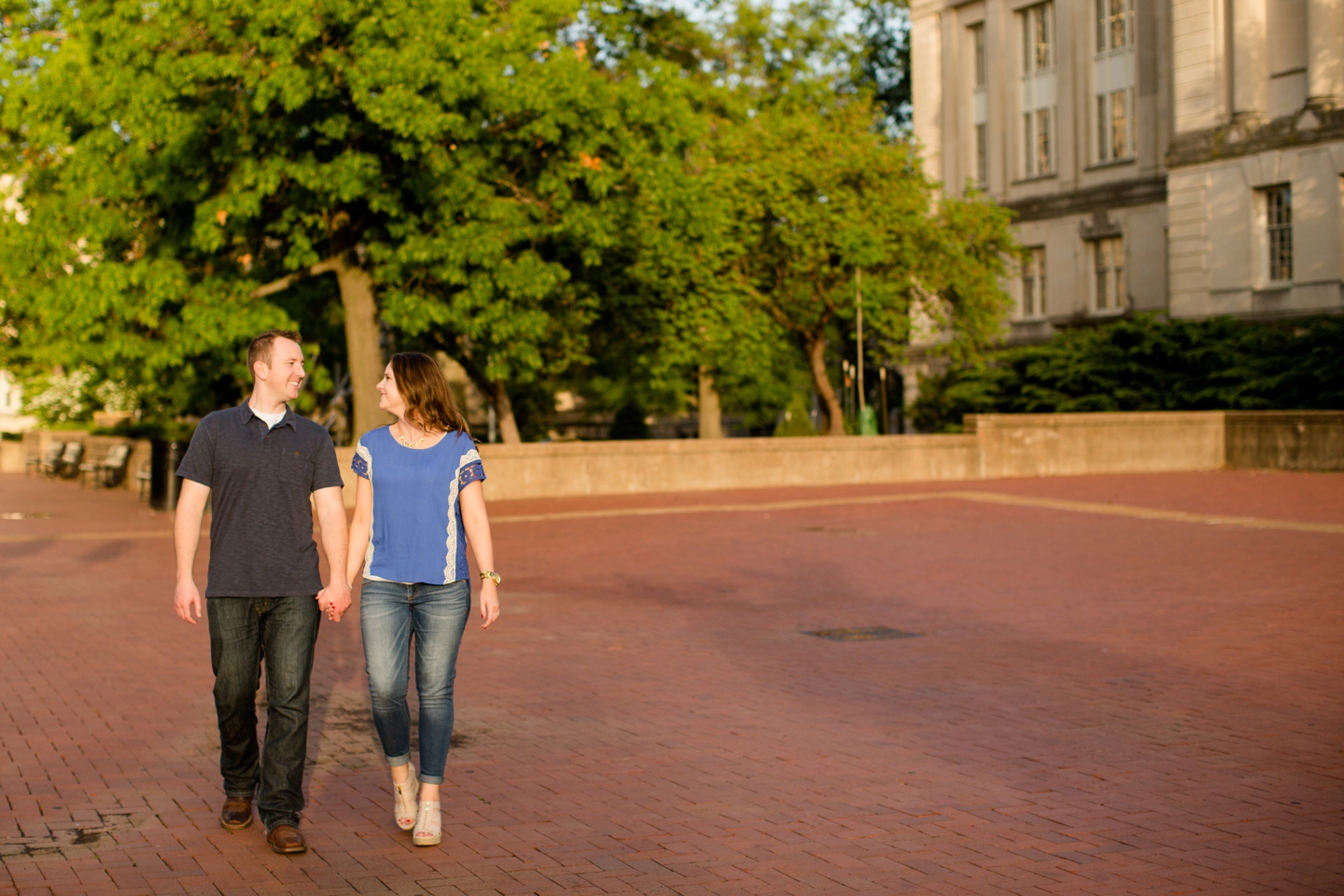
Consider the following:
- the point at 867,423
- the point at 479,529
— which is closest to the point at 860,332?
the point at 867,423

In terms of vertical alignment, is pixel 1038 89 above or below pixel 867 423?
above

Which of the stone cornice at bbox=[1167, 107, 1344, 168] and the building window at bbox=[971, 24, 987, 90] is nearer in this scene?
the stone cornice at bbox=[1167, 107, 1344, 168]

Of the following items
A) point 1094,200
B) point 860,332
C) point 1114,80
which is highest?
point 1114,80

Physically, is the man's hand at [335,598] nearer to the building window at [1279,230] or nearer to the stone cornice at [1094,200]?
the building window at [1279,230]

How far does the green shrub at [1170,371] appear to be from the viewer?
31.0 m

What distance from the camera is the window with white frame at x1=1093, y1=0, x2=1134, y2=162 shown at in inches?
1847

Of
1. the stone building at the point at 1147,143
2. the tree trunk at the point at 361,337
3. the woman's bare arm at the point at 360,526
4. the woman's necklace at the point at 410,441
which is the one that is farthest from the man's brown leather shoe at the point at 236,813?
the stone building at the point at 1147,143

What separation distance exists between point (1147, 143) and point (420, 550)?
4556 cm

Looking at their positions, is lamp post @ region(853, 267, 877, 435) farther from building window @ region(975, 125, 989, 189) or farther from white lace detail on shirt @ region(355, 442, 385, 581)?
white lace detail on shirt @ region(355, 442, 385, 581)

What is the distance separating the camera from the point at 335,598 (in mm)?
5027

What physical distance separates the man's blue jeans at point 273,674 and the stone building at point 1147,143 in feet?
113

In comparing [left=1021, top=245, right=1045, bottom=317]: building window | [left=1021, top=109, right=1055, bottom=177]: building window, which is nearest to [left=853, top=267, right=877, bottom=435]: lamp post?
[left=1021, top=245, right=1045, bottom=317]: building window

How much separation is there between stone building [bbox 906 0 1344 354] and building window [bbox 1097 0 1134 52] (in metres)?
0.05

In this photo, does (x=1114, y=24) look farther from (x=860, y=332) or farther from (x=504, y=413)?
(x=504, y=413)
